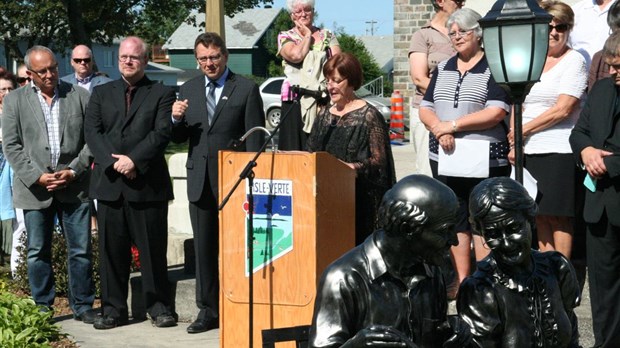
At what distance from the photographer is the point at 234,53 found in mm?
79875

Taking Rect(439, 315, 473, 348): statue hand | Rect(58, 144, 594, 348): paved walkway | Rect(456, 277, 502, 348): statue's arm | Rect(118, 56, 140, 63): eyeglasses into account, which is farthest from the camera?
Rect(118, 56, 140, 63): eyeglasses

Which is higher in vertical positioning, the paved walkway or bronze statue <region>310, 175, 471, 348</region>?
bronze statue <region>310, 175, 471, 348</region>

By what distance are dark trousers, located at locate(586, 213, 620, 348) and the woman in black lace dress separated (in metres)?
1.46

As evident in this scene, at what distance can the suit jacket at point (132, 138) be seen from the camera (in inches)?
332

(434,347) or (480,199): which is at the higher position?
(480,199)

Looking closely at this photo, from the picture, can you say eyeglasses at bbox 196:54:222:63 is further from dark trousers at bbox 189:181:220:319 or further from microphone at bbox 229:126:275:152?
dark trousers at bbox 189:181:220:319

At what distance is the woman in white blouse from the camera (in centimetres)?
746

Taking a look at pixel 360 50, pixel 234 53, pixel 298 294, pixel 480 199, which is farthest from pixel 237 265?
pixel 234 53

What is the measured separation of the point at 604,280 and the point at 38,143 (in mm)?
4443

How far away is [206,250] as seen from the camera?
8414 mm

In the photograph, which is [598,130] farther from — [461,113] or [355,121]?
[355,121]

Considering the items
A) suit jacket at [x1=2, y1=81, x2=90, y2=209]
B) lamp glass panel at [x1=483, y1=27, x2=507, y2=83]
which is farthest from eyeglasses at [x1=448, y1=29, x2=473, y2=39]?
suit jacket at [x1=2, y1=81, x2=90, y2=209]

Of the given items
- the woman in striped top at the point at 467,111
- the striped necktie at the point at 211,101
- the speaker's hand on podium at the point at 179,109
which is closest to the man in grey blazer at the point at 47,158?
the speaker's hand on podium at the point at 179,109

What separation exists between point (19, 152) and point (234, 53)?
71.5 metres
